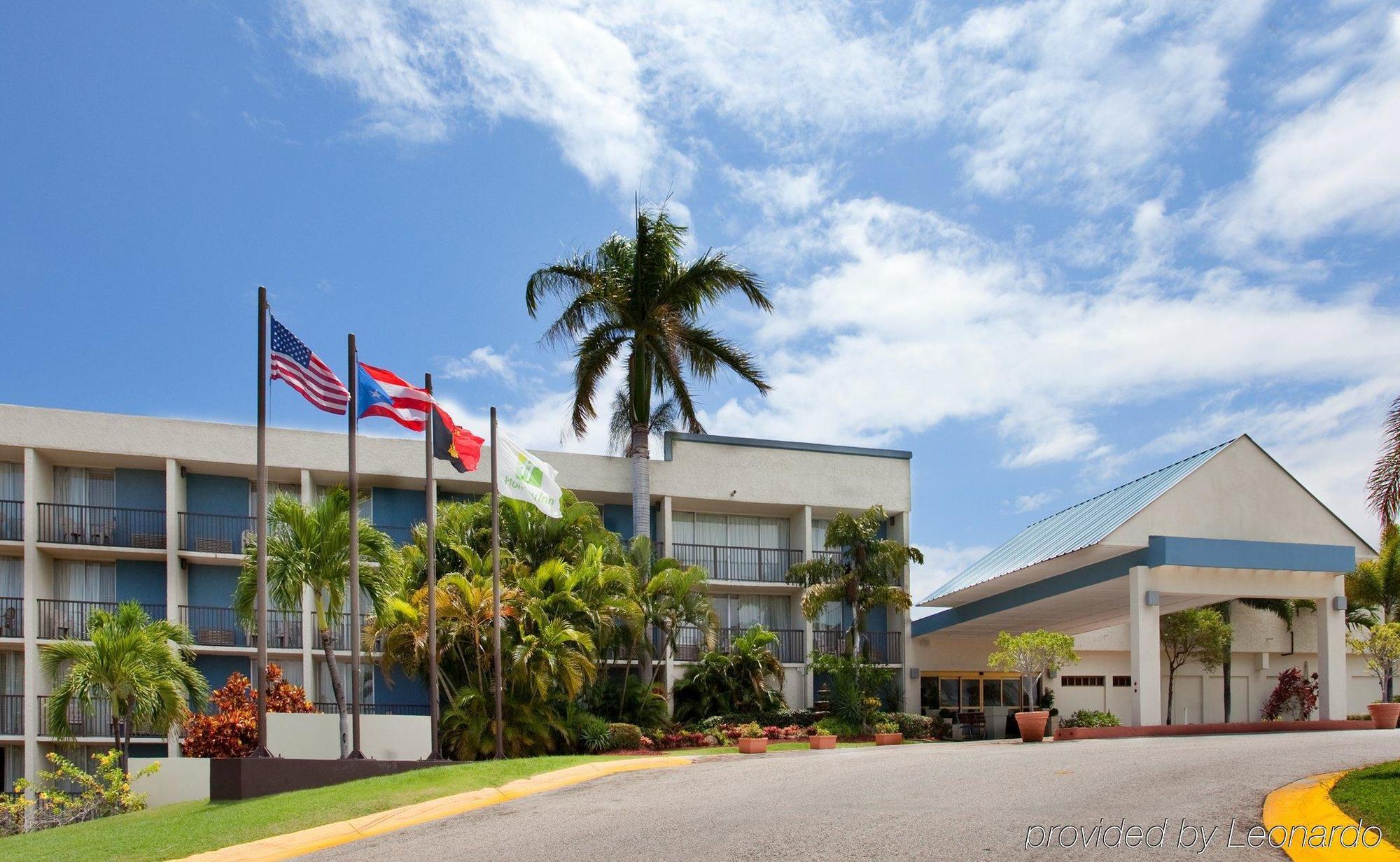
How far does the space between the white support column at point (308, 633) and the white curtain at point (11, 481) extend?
657 cm

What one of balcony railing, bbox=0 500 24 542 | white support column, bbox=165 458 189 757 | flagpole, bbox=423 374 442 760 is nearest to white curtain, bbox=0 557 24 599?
balcony railing, bbox=0 500 24 542

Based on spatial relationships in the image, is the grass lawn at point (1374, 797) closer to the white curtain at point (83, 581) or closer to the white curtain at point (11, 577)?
the white curtain at point (83, 581)

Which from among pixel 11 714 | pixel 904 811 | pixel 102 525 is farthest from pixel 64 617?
pixel 904 811

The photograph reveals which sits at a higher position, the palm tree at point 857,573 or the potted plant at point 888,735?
the palm tree at point 857,573

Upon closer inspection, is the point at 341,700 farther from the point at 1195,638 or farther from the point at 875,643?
the point at 1195,638

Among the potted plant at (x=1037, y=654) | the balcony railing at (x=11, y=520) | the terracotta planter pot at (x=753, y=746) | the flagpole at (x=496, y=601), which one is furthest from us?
the balcony railing at (x=11, y=520)

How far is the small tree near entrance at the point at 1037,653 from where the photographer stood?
27.3m

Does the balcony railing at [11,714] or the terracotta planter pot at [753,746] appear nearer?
the terracotta planter pot at [753,746]

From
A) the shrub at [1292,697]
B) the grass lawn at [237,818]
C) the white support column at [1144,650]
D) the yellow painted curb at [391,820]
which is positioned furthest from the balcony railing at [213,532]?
the shrub at [1292,697]

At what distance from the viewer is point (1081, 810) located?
13.1m

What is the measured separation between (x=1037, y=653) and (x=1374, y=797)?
47.4 ft

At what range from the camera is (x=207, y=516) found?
3247 cm

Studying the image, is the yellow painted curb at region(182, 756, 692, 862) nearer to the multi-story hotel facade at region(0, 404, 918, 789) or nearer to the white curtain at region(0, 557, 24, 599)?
the multi-story hotel facade at region(0, 404, 918, 789)

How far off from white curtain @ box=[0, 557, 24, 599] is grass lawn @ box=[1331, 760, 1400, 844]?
2883cm
